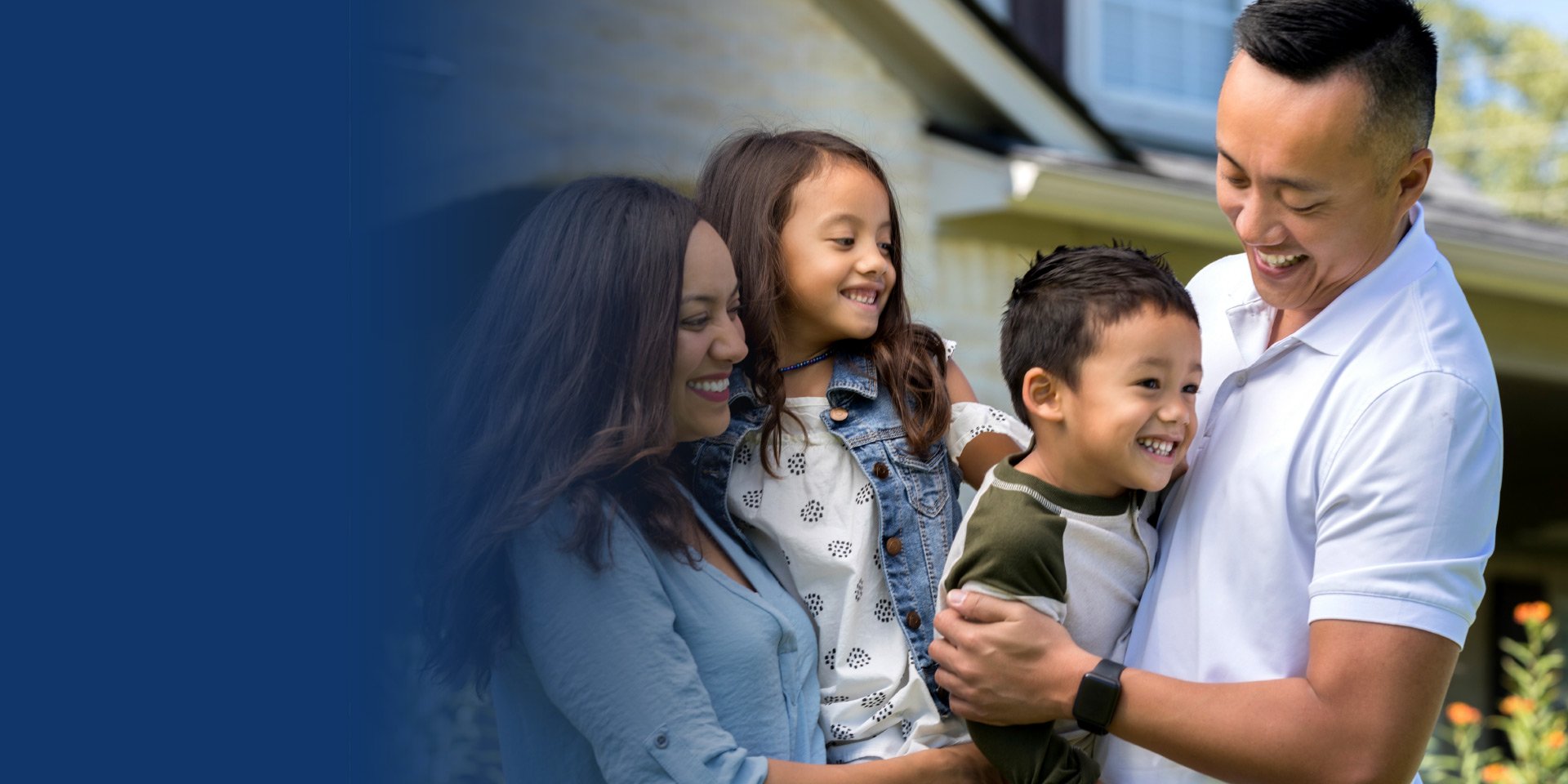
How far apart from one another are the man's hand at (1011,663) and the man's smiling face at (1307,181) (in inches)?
22.9

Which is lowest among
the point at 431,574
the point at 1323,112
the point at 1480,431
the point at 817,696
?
the point at 817,696

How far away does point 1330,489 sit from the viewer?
2.16 metres

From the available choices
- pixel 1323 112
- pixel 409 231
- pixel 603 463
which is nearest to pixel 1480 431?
pixel 1323 112

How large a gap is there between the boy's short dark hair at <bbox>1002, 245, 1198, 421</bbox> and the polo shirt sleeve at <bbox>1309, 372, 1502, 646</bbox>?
0.34 meters

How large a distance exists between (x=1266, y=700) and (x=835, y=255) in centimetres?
88

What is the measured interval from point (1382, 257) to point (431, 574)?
4.49 ft

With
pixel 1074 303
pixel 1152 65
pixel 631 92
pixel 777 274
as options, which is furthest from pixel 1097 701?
pixel 1152 65

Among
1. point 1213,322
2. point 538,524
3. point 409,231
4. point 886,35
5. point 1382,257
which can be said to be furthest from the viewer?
point 886,35

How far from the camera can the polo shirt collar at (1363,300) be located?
2.26m

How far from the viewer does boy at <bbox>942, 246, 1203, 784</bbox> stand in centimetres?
231

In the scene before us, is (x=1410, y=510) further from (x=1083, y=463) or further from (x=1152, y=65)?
(x=1152, y=65)

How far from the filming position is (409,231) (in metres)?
3.48

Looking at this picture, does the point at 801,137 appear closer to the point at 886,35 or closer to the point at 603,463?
the point at 603,463

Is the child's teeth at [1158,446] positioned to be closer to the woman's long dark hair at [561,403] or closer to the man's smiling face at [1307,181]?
the man's smiling face at [1307,181]
